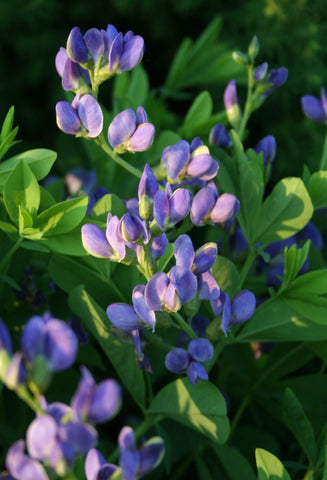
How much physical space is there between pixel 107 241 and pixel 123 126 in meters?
0.10

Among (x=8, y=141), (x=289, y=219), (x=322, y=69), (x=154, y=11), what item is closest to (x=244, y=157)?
(x=289, y=219)

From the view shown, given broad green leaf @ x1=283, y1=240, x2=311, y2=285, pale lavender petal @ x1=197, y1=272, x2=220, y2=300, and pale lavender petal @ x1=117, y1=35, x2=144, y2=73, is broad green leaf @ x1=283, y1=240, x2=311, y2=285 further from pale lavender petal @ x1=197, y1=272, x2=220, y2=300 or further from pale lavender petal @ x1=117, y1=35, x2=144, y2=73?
pale lavender petal @ x1=117, y1=35, x2=144, y2=73

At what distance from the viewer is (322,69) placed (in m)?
1.15

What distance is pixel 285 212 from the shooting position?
506mm

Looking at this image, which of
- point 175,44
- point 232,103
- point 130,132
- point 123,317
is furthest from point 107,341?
point 175,44

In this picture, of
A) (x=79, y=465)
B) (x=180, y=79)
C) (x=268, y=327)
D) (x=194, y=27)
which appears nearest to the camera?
(x=79, y=465)

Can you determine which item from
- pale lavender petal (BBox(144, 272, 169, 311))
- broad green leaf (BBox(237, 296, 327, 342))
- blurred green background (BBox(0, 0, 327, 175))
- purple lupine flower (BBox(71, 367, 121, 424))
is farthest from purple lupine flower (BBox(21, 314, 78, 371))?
blurred green background (BBox(0, 0, 327, 175))

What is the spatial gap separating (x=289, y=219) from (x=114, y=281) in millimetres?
153

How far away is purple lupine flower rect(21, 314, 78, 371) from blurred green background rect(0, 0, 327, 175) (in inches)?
34.1

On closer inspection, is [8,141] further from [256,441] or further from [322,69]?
[322,69]

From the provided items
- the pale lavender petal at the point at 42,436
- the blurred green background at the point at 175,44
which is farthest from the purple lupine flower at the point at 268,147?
the blurred green background at the point at 175,44

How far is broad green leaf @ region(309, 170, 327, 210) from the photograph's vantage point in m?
0.52

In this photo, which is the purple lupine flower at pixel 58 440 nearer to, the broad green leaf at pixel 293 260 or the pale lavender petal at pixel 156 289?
the pale lavender petal at pixel 156 289

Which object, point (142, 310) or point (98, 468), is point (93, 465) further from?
point (142, 310)
